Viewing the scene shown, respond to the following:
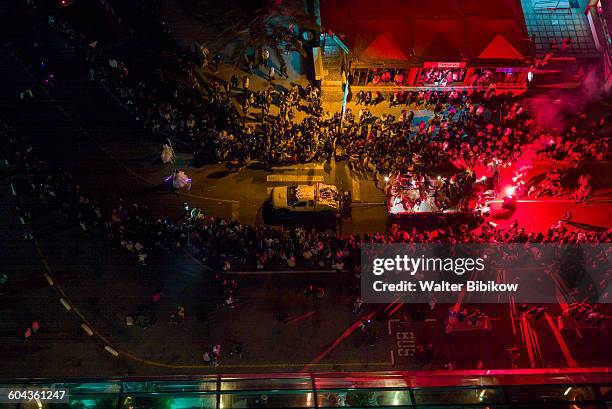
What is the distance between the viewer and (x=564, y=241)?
85.8ft

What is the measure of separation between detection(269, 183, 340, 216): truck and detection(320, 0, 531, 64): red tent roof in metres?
7.50

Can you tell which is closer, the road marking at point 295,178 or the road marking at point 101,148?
the road marking at point 101,148

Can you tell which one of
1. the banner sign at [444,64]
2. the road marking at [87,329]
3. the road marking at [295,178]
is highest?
the banner sign at [444,64]

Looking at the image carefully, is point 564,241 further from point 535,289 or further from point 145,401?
point 145,401

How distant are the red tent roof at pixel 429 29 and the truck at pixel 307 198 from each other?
7499mm

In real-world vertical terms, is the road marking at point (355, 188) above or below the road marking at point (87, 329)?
above

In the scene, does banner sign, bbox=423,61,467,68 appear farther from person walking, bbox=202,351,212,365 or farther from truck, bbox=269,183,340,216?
person walking, bbox=202,351,212,365

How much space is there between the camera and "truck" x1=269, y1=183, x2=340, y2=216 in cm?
2714

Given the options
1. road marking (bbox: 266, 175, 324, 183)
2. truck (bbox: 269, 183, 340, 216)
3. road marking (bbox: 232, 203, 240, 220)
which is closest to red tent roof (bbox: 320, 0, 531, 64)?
road marking (bbox: 266, 175, 324, 183)

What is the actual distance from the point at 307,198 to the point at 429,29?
11.8 m

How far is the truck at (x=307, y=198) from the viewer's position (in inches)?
1069

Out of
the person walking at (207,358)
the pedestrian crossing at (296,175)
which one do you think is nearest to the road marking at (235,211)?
the pedestrian crossing at (296,175)

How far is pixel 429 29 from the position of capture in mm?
29953

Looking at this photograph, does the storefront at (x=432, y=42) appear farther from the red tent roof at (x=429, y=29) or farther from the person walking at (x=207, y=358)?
the person walking at (x=207, y=358)
